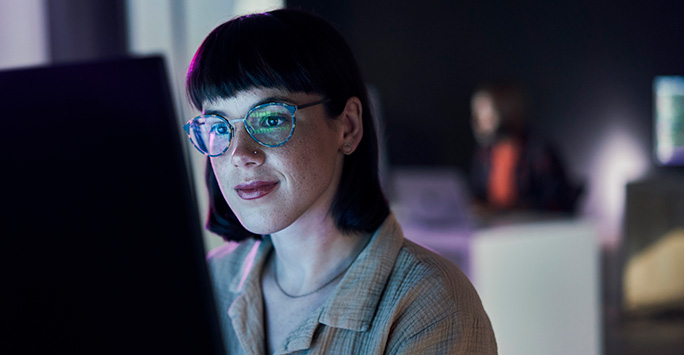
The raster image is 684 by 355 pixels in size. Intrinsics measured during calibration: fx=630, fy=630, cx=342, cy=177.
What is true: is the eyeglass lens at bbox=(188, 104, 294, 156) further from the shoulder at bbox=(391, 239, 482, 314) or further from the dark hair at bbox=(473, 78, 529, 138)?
the dark hair at bbox=(473, 78, 529, 138)

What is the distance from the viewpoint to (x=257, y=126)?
91cm

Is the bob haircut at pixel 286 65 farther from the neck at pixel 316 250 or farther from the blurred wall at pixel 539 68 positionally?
the blurred wall at pixel 539 68

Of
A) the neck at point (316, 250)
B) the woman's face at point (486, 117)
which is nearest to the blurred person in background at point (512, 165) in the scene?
the woman's face at point (486, 117)

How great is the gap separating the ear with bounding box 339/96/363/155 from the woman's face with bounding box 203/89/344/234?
0.25ft

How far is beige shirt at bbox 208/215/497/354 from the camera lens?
930 mm

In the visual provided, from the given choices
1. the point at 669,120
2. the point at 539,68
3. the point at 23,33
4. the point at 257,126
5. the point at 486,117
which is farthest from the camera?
A: the point at 539,68

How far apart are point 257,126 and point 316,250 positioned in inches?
11.0

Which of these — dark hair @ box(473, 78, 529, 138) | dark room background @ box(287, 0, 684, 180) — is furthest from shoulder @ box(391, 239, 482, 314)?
dark room background @ box(287, 0, 684, 180)

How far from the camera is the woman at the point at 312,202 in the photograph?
0.92 meters

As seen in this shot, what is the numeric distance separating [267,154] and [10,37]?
1.34 m

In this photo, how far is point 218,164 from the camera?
961 millimetres

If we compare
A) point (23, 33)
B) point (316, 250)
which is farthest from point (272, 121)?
point (23, 33)

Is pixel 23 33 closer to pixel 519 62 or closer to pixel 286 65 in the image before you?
pixel 286 65

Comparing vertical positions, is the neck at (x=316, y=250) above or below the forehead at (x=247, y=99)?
below
